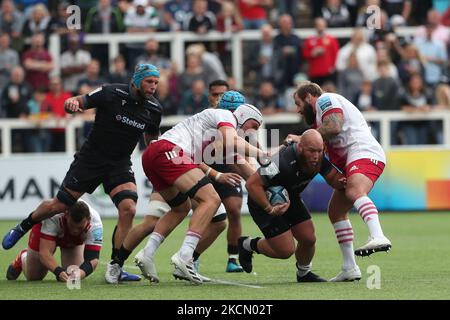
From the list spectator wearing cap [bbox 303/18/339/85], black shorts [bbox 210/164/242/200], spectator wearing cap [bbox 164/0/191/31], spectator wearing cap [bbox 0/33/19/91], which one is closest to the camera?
black shorts [bbox 210/164/242/200]

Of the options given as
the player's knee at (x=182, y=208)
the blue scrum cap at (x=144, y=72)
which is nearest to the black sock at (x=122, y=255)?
the player's knee at (x=182, y=208)

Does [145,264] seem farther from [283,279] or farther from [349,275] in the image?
[349,275]

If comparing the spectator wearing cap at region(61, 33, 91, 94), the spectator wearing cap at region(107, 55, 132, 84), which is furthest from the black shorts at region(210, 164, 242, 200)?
the spectator wearing cap at region(61, 33, 91, 94)

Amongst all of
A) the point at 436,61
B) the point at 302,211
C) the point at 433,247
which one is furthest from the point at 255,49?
the point at 302,211

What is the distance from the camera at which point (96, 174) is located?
40.9ft

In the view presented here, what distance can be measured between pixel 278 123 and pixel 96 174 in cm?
1003

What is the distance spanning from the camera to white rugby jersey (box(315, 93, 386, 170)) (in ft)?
38.3

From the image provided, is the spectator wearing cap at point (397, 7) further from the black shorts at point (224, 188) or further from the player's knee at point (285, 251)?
the player's knee at point (285, 251)

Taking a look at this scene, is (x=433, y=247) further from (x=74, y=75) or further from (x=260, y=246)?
(x=74, y=75)

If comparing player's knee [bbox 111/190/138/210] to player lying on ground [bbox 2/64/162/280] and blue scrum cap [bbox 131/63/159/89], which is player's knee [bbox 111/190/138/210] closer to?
player lying on ground [bbox 2/64/162/280]

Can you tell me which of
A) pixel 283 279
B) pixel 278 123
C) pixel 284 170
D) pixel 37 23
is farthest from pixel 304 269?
pixel 37 23

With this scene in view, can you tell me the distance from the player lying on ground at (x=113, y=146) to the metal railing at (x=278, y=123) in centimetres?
950

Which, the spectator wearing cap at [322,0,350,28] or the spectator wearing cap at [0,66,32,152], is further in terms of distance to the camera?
the spectator wearing cap at [322,0,350,28]

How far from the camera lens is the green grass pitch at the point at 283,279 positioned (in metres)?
10.5
